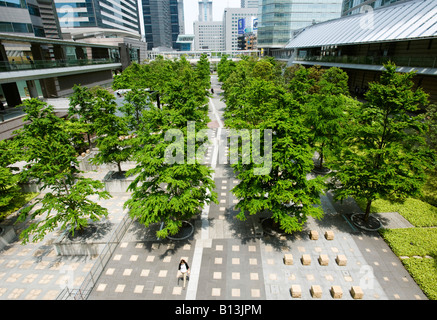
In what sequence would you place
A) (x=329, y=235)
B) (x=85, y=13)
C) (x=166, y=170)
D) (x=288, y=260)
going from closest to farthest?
(x=166, y=170), (x=288, y=260), (x=329, y=235), (x=85, y=13)

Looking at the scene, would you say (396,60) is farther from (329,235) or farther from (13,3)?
(13,3)

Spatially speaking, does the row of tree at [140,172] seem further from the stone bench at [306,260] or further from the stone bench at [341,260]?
the stone bench at [341,260]

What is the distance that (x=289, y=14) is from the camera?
8881 cm

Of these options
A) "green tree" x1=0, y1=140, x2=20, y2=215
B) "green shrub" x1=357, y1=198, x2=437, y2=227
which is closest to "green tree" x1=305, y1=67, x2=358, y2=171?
"green shrub" x1=357, y1=198, x2=437, y2=227

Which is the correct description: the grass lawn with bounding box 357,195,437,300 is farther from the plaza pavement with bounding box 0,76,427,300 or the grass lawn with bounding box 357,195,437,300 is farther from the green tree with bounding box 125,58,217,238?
the green tree with bounding box 125,58,217,238

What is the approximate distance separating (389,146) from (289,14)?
303ft

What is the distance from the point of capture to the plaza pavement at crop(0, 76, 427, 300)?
471 inches

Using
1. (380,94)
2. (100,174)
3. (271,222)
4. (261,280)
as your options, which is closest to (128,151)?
(100,174)

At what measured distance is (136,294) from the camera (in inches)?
467

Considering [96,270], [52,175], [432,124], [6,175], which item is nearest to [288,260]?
[96,270]

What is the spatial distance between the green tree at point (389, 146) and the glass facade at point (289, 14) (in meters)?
88.3

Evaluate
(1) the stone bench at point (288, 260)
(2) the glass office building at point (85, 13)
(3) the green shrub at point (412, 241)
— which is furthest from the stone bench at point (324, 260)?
(2) the glass office building at point (85, 13)

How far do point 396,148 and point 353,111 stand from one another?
3.33 m

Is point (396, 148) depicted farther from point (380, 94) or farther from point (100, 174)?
point (100, 174)
